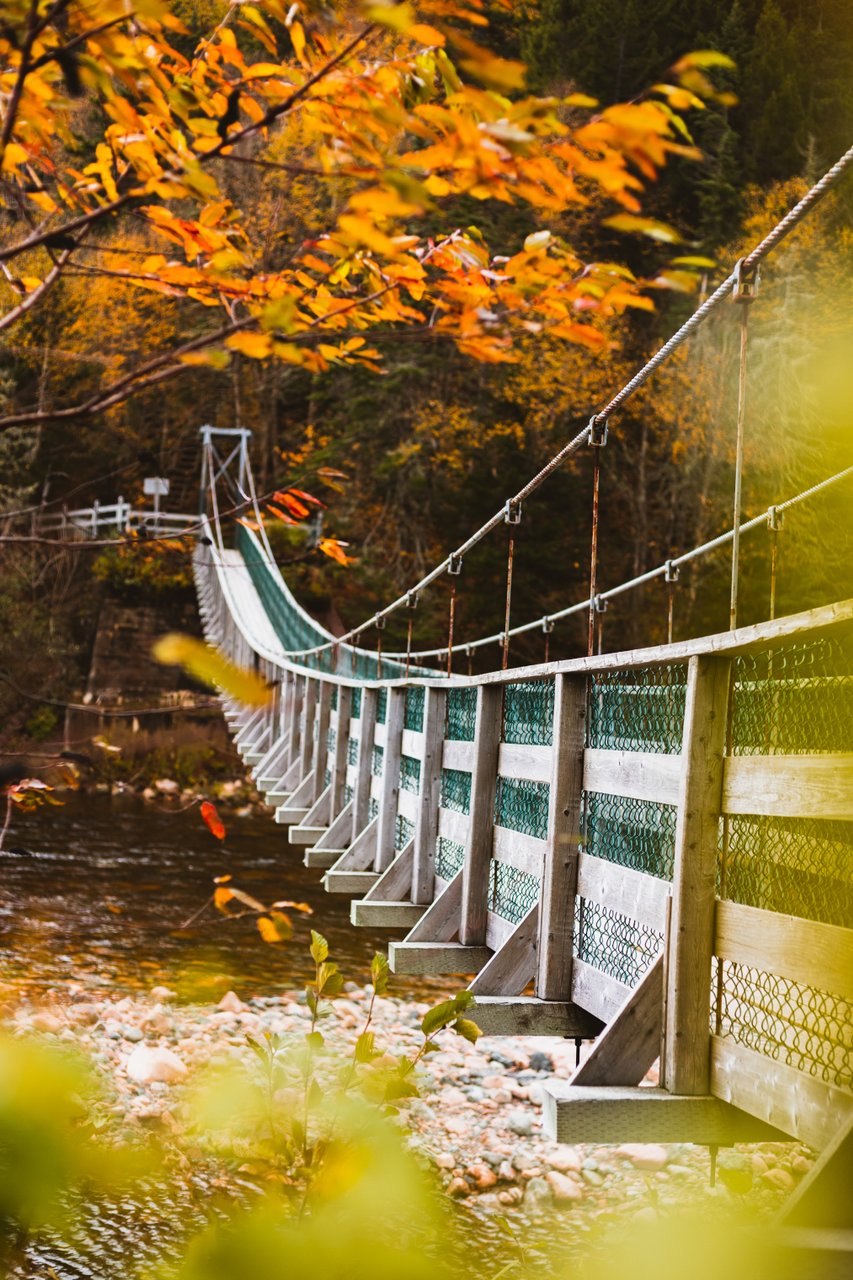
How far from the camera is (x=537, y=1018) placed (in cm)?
290

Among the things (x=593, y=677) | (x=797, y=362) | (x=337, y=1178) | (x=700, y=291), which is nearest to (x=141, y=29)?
(x=337, y=1178)

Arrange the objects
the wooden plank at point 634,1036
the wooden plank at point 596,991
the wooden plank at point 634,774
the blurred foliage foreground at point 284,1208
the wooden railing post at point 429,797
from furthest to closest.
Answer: the wooden railing post at point 429,797
the wooden plank at point 596,991
the wooden plank at point 634,774
the wooden plank at point 634,1036
the blurred foliage foreground at point 284,1208

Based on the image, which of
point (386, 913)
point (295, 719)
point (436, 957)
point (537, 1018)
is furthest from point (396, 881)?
point (295, 719)

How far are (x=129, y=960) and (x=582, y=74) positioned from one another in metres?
13.8

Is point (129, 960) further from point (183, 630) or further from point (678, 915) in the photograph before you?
point (183, 630)

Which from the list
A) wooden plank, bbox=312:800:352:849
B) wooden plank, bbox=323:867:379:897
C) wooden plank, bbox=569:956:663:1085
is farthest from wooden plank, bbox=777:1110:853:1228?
wooden plank, bbox=312:800:352:849

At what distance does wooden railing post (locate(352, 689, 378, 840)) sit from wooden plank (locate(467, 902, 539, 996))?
8.70 feet

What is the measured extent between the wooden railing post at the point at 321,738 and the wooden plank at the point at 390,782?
192 centimetres

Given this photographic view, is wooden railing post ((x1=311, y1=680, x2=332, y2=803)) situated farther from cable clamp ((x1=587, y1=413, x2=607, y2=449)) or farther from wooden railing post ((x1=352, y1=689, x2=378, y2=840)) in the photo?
cable clamp ((x1=587, y1=413, x2=607, y2=449))

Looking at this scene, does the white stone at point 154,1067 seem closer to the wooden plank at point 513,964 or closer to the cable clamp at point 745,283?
the wooden plank at point 513,964

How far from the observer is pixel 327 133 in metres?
1.56

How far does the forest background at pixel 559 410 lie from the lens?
535 inches

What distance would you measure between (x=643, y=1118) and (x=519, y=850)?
129 centimetres

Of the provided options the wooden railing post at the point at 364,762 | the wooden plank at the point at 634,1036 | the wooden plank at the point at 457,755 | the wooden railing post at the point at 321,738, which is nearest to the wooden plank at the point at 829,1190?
the wooden plank at the point at 634,1036
